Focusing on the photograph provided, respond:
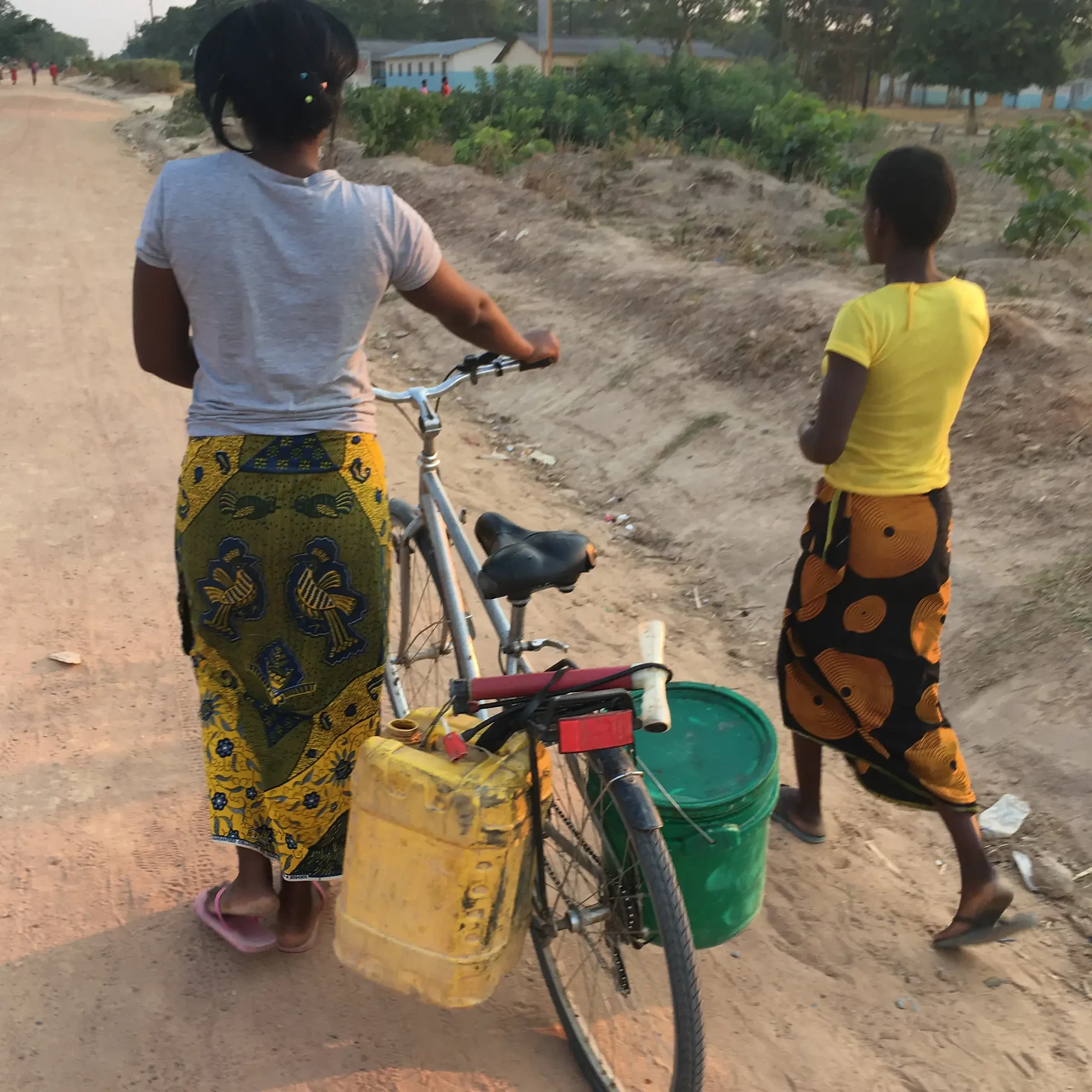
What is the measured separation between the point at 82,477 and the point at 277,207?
3.96 metres

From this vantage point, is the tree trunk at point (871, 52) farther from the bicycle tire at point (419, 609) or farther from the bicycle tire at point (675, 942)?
the bicycle tire at point (675, 942)

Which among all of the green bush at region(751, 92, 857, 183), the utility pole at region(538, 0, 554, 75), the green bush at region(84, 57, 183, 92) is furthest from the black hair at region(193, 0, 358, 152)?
the green bush at region(84, 57, 183, 92)

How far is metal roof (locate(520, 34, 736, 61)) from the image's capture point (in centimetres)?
5297

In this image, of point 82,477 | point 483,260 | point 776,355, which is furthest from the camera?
point 483,260

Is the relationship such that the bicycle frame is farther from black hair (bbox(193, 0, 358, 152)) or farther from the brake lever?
black hair (bbox(193, 0, 358, 152))

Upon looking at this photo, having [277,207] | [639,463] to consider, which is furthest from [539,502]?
[277,207]

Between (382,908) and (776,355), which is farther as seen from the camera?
(776,355)

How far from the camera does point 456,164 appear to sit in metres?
12.9

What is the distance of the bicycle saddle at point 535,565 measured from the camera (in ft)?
6.57

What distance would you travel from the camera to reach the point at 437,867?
1799 mm

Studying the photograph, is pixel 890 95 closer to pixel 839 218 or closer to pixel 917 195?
pixel 839 218

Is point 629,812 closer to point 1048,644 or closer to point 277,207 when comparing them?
point 277,207

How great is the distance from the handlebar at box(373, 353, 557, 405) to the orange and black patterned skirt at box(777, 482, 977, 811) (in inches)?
33.8

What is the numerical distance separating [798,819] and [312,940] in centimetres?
145
